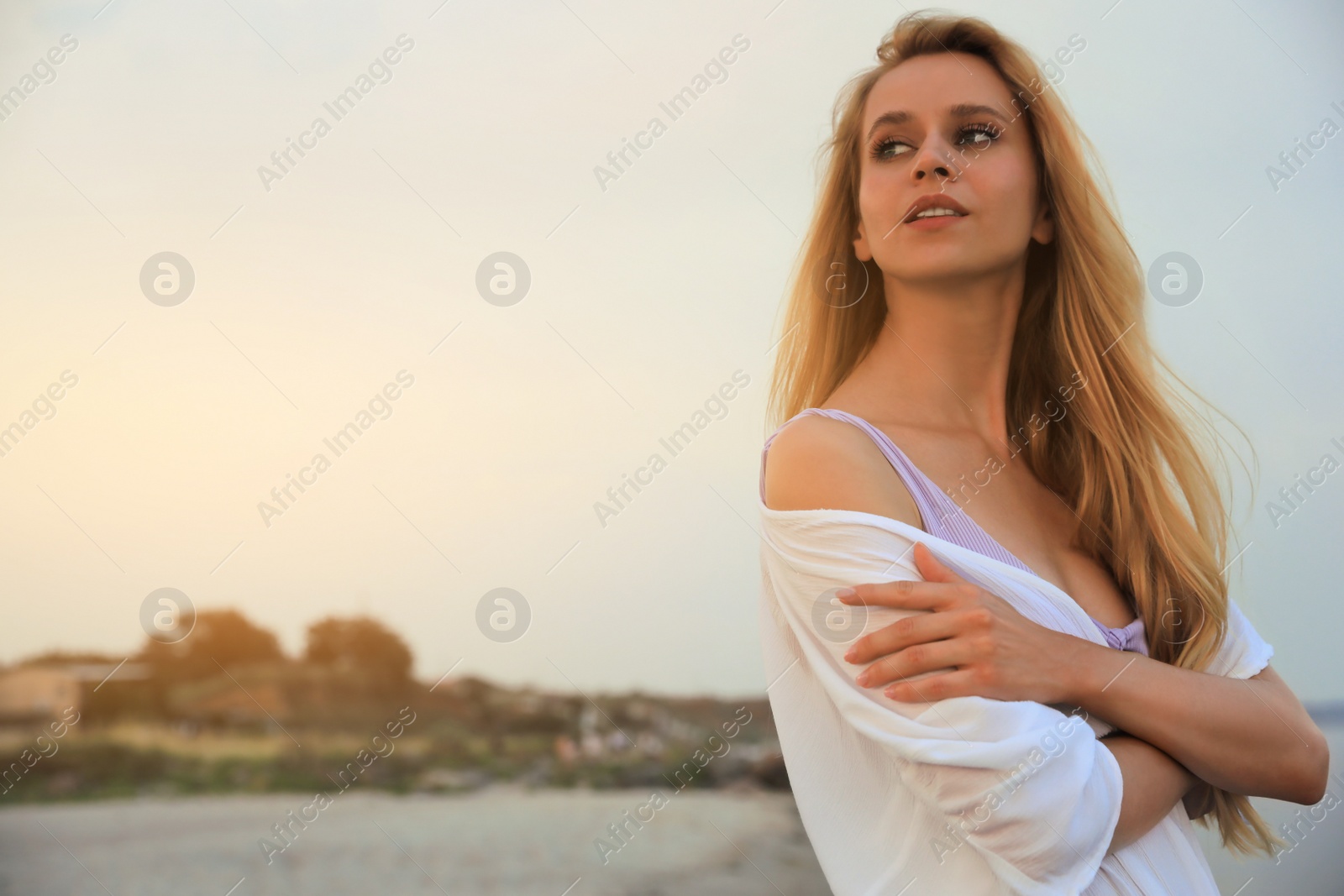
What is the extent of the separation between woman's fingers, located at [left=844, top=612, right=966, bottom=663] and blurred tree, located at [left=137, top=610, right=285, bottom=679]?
637cm

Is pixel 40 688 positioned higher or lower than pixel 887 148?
higher

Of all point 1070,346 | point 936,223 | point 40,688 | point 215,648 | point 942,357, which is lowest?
point 1070,346

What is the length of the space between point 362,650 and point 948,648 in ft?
20.3

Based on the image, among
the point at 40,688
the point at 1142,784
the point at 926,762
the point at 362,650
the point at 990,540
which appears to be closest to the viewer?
the point at 926,762

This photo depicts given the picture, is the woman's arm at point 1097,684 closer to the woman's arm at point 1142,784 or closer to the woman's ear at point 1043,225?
the woman's arm at point 1142,784

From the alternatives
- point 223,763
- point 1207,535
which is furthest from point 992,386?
point 223,763

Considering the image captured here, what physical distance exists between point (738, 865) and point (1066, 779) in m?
6.30

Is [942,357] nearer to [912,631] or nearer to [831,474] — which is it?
[831,474]

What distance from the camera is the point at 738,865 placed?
654cm

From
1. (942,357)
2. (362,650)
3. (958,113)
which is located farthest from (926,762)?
(362,650)

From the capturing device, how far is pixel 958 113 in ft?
3.68

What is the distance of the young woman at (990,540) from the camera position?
82cm

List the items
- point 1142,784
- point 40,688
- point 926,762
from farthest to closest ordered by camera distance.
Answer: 1. point 40,688
2. point 1142,784
3. point 926,762

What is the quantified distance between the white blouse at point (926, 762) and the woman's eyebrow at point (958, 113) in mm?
502
